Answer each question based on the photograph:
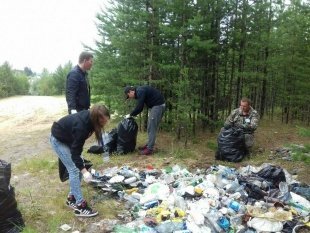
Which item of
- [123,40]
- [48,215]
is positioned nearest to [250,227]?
[48,215]

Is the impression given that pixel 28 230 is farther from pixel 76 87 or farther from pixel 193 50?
pixel 193 50

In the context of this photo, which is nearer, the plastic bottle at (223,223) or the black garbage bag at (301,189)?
the plastic bottle at (223,223)

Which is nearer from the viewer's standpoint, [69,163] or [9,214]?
[9,214]

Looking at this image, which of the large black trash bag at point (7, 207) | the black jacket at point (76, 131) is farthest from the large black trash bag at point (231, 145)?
the large black trash bag at point (7, 207)

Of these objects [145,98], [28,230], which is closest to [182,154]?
[145,98]

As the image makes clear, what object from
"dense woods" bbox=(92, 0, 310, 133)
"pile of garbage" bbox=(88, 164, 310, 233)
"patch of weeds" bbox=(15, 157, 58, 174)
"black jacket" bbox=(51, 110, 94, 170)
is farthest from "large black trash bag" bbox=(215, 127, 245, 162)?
"black jacket" bbox=(51, 110, 94, 170)

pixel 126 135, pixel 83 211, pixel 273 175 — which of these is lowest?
pixel 83 211

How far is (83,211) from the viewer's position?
4.68 m

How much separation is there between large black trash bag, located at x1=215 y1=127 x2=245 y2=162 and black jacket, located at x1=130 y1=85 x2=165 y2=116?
158cm

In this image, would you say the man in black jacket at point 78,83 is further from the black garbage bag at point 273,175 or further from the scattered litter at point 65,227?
the black garbage bag at point 273,175

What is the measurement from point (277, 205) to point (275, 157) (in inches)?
141

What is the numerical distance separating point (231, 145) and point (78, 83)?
3.61m

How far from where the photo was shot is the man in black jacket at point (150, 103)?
7695mm

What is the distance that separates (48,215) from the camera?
4.74m
